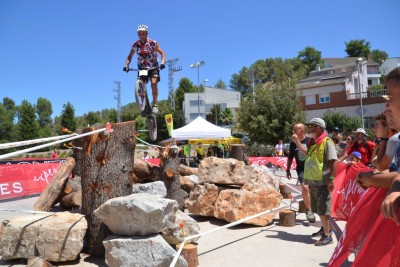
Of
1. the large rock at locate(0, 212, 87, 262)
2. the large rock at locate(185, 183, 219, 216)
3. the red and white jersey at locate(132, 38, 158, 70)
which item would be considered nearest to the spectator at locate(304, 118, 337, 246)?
the large rock at locate(185, 183, 219, 216)

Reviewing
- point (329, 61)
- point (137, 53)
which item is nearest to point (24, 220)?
point (137, 53)

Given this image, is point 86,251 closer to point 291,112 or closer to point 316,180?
point 316,180

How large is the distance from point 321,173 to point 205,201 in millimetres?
2743

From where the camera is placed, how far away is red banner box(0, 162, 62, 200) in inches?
440

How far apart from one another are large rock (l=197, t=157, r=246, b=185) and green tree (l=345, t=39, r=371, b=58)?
81.6 meters

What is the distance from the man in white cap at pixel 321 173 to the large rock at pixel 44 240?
3488mm

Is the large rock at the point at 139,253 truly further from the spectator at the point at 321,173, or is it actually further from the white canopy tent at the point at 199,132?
the white canopy tent at the point at 199,132

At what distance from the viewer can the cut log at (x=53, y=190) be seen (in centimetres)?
721

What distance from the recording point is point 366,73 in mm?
52844

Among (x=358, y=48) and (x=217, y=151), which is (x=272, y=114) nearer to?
(x=217, y=151)

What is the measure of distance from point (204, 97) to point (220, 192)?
56.1m

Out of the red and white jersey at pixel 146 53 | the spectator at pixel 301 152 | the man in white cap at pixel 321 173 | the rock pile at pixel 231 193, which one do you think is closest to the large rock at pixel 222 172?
the rock pile at pixel 231 193

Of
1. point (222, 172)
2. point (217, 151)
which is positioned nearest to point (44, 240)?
point (222, 172)

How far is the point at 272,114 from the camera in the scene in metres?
31.2
